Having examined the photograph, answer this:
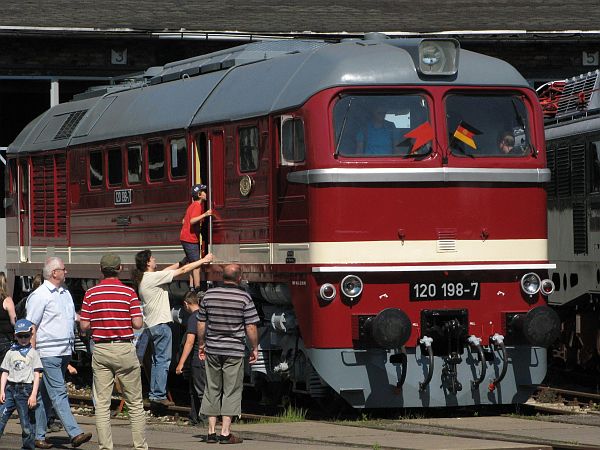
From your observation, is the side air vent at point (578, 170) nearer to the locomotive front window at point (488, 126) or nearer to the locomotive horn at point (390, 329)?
the locomotive front window at point (488, 126)

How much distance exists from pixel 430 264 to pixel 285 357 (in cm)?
180

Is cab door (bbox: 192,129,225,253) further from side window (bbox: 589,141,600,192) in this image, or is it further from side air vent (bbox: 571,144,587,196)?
side air vent (bbox: 571,144,587,196)

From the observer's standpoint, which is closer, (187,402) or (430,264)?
(430,264)

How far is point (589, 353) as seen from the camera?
2114cm

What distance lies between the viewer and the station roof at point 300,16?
29.0 m

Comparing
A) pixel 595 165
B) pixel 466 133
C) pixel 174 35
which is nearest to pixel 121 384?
pixel 466 133

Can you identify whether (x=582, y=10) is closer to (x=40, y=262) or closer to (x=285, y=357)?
(x=40, y=262)

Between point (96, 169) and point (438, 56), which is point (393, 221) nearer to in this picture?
point (438, 56)

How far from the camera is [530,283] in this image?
53.9 ft

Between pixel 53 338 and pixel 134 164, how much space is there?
541 centimetres

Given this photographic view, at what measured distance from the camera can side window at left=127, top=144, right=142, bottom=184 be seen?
19.6 m

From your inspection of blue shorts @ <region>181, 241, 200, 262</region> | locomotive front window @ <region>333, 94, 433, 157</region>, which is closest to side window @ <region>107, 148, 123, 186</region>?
blue shorts @ <region>181, 241, 200, 262</region>

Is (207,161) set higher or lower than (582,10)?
lower

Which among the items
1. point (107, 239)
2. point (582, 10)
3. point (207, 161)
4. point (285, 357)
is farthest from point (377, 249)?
point (582, 10)
